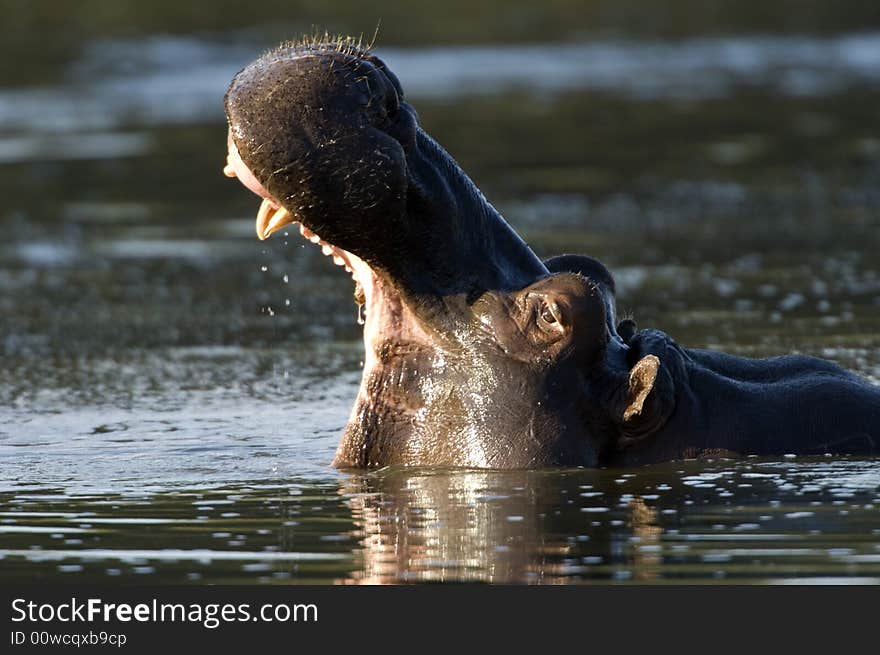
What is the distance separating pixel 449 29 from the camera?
2814 centimetres

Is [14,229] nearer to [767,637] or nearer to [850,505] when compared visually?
[850,505]

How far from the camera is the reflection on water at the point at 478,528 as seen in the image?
17.1 feet

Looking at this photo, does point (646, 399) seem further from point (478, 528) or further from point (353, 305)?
point (353, 305)

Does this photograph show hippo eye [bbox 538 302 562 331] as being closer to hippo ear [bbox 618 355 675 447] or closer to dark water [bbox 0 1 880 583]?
hippo ear [bbox 618 355 675 447]

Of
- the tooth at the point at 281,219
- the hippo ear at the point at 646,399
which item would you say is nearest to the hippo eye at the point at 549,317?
the hippo ear at the point at 646,399

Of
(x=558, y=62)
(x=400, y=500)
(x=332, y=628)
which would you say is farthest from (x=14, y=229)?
(x=558, y=62)

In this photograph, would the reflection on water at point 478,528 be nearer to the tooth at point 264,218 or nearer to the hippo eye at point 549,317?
the hippo eye at point 549,317

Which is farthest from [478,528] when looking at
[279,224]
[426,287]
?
[279,224]

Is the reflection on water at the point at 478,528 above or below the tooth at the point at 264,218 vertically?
below

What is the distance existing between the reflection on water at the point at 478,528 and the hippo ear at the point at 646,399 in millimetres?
201

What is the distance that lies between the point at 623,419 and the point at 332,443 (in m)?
1.61

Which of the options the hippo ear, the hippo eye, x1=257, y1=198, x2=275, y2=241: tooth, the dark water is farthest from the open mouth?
the hippo ear

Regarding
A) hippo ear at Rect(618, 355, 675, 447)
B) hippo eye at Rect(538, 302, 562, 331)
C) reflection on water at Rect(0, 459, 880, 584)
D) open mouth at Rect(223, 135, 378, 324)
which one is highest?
open mouth at Rect(223, 135, 378, 324)

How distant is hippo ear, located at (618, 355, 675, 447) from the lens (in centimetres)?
586
